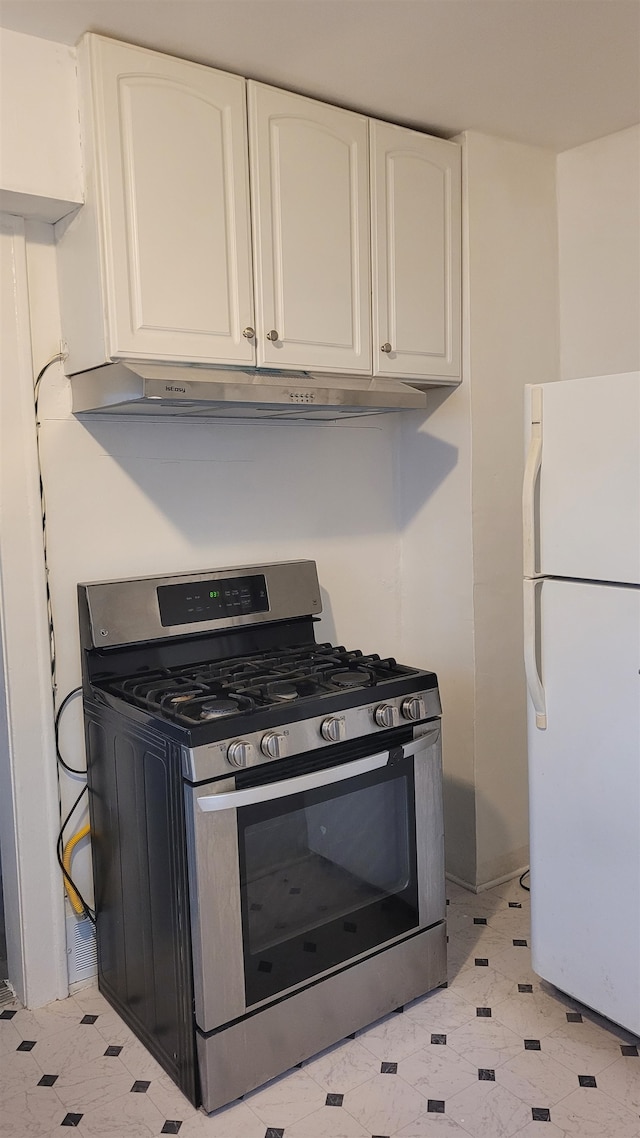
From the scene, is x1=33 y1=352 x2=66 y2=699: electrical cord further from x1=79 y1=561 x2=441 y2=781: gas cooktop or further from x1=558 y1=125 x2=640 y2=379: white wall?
x1=558 y1=125 x2=640 y2=379: white wall

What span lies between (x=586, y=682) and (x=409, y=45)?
1576 millimetres

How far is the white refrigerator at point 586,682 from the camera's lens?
1.95 metres

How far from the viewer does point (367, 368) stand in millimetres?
2457

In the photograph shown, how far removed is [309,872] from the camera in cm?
A: 203

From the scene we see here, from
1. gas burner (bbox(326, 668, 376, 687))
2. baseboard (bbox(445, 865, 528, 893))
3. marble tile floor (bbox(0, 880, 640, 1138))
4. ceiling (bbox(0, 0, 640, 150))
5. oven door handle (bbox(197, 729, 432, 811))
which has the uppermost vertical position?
ceiling (bbox(0, 0, 640, 150))

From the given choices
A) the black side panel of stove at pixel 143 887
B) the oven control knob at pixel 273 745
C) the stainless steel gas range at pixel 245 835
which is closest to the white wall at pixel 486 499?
the stainless steel gas range at pixel 245 835

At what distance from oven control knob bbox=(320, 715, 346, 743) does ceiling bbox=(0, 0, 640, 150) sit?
1.57 metres

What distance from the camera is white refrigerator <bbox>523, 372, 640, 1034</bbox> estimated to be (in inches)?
76.8

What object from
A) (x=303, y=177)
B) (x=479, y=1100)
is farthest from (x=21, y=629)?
(x=479, y=1100)

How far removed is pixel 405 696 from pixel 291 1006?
76 centimetres

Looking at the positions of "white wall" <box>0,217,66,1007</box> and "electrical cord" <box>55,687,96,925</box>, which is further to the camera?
"electrical cord" <box>55,687,96,925</box>

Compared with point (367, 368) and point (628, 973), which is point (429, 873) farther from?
point (367, 368)

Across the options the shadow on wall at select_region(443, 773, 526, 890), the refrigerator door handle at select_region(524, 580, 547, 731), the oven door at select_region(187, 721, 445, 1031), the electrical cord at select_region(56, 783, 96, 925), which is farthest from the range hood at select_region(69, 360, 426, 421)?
the shadow on wall at select_region(443, 773, 526, 890)

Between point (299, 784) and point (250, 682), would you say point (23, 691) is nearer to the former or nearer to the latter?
point (250, 682)
